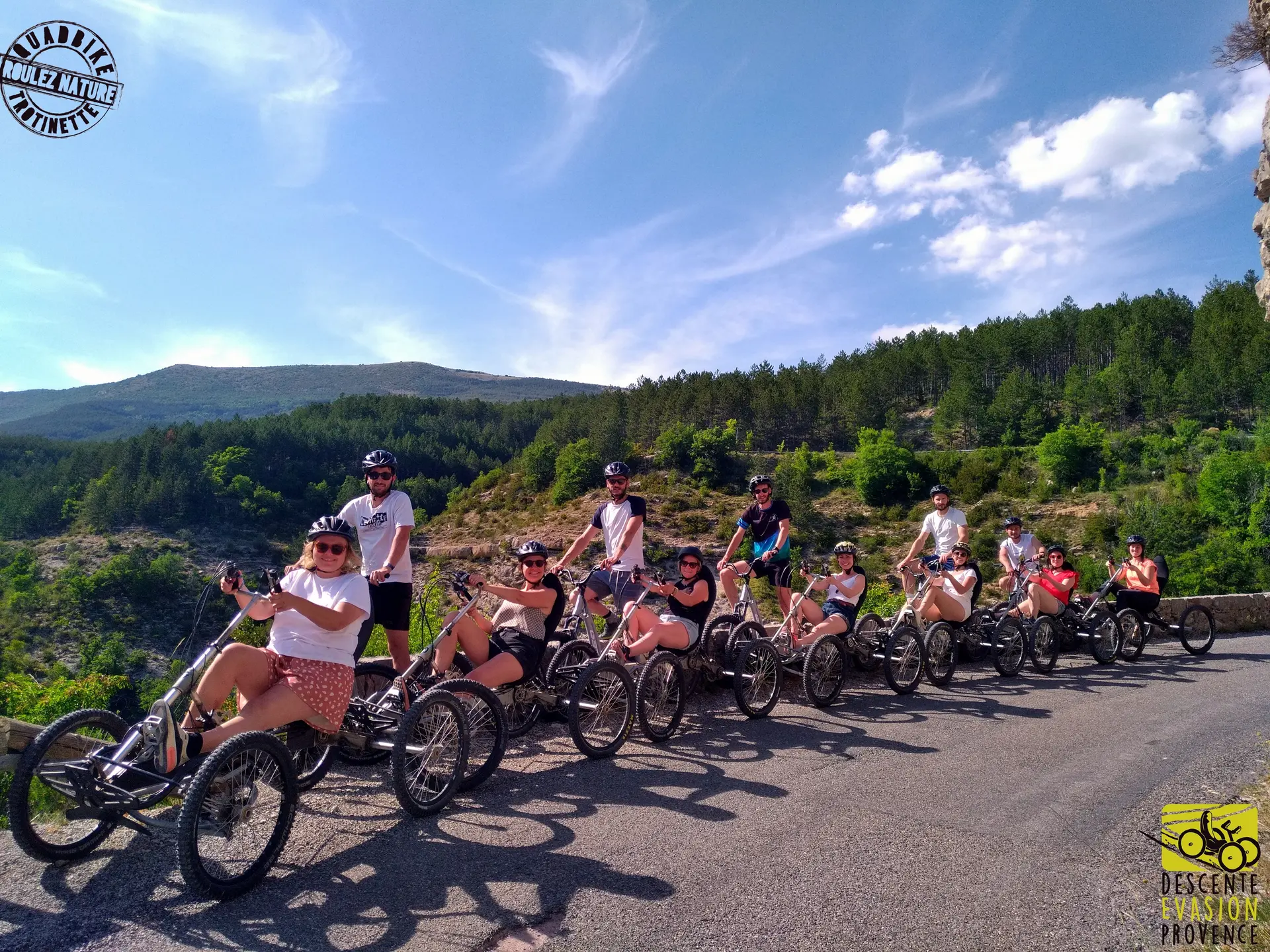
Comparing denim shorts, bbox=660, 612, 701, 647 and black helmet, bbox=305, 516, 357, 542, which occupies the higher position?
black helmet, bbox=305, 516, 357, 542

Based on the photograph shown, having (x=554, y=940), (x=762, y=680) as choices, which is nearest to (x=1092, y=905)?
(x=554, y=940)

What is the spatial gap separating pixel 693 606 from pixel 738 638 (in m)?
0.79

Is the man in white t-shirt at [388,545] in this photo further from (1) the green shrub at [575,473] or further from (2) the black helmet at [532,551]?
(1) the green shrub at [575,473]

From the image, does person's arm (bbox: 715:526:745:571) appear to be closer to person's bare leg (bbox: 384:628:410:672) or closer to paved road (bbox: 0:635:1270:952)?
paved road (bbox: 0:635:1270:952)

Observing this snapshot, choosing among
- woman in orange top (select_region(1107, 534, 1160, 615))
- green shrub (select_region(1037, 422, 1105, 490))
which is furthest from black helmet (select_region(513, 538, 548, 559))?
green shrub (select_region(1037, 422, 1105, 490))

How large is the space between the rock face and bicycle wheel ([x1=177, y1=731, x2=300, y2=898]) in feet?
32.1

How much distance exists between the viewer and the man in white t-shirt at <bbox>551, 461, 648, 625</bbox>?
6254 millimetres

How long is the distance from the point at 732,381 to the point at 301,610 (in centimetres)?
9890

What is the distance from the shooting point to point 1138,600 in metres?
10.0

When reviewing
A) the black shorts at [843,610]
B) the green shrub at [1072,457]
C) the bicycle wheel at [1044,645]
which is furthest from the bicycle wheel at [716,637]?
the green shrub at [1072,457]

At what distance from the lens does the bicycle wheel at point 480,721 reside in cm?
442

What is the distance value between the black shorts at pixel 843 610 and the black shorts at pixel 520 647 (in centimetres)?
323

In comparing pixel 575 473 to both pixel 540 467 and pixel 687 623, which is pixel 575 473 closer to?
pixel 540 467

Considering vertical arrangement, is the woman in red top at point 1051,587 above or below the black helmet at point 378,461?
below
